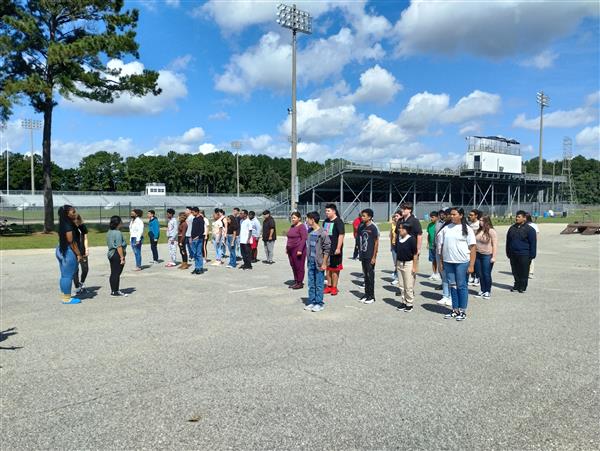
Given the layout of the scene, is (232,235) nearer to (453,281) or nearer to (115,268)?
(115,268)

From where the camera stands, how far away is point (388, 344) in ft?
20.1

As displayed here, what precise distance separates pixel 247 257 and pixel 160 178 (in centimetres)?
9256

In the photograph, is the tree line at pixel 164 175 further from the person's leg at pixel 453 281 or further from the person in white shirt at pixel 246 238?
the person's leg at pixel 453 281

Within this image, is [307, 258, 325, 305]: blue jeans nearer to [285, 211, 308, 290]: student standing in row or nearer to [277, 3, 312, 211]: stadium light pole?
[285, 211, 308, 290]: student standing in row

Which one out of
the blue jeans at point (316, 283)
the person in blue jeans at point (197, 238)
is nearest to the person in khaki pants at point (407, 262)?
the blue jeans at point (316, 283)

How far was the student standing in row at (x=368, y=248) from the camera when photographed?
8492mm

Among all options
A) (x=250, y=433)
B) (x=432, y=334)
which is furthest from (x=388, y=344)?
(x=250, y=433)

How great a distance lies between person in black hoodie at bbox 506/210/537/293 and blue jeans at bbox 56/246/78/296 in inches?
340

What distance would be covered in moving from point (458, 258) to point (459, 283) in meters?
0.39

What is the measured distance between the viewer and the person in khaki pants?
7797mm

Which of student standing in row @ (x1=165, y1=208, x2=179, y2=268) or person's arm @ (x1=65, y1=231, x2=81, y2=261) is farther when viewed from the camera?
student standing in row @ (x1=165, y1=208, x2=179, y2=268)

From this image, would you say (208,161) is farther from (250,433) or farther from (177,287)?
(250,433)

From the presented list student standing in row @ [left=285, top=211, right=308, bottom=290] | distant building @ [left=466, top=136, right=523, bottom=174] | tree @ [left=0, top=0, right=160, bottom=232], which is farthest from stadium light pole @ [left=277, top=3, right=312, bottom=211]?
distant building @ [left=466, top=136, right=523, bottom=174]

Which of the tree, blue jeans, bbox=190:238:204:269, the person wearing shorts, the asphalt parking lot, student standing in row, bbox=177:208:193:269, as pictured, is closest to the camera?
the asphalt parking lot
